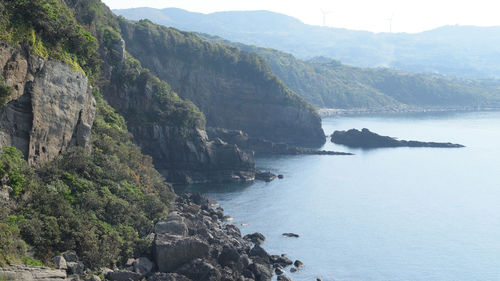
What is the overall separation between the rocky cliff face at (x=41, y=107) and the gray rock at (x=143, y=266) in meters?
13.0

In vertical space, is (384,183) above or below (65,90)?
below

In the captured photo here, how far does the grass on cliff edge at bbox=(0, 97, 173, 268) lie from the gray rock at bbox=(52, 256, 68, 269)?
52 cm

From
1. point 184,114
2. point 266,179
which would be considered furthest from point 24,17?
point 266,179

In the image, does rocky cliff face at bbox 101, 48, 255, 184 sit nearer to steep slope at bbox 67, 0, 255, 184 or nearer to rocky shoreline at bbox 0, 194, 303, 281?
steep slope at bbox 67, 0, 255, 184

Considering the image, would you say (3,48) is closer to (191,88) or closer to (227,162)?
(227,162)

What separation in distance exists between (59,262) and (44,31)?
77.4 ft

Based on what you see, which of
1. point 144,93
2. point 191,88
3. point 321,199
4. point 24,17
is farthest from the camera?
point 191,88

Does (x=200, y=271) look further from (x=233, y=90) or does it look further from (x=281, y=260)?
(x=233, y=90)

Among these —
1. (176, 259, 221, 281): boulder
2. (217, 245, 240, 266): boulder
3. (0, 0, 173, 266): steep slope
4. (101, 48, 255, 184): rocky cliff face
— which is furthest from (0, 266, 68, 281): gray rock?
(101, 48, 255, 184): rocky cliff face

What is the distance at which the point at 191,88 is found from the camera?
148250 millimetres

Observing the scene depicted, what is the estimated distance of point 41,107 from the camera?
Result: 5331 cm

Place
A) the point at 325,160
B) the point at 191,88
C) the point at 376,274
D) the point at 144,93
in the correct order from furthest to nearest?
A: the point at 191,88 < the point at 325,160 < the point at 144,93 < the point at 376,274

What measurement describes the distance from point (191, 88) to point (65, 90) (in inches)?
3629

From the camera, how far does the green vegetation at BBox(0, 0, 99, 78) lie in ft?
171
